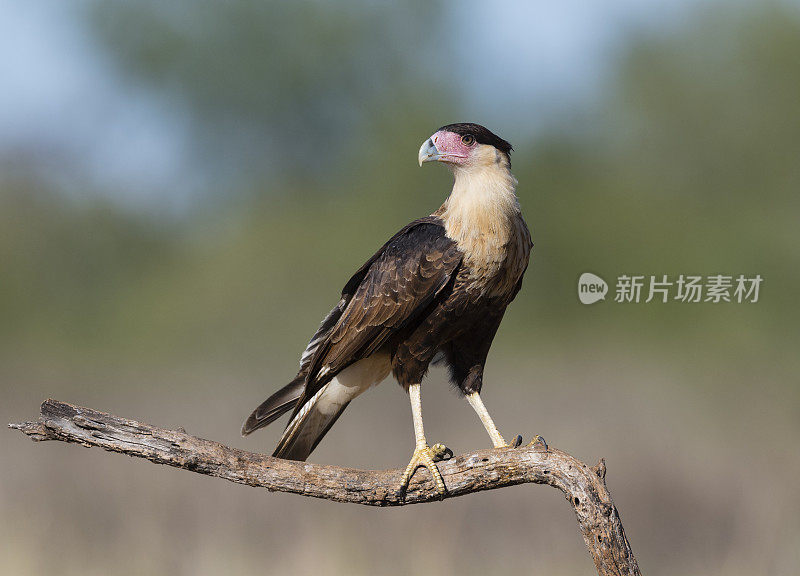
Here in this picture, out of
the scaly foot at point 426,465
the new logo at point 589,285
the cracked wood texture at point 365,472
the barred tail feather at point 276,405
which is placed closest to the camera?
the cracked wood texture at point 365,472

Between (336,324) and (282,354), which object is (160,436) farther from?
(282,354)

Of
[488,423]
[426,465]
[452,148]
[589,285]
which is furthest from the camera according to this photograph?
[589,285]

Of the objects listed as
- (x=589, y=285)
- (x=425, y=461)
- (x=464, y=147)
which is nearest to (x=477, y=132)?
(x=464, y=147)

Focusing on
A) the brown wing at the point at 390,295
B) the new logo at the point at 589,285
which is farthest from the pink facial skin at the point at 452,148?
the new logo at the point at 589,285

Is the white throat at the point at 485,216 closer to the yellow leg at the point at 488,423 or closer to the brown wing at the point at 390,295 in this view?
the brown wing at the point at 390,295

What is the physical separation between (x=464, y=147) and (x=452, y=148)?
0.06 m

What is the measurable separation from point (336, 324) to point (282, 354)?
11.3 metres

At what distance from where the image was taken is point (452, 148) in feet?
11.9

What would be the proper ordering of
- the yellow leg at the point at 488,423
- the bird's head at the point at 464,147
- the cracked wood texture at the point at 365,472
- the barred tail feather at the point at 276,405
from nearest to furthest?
the cracked wood texture at the point at 365,472 < the bird's head at the point at 464,147 < the yellow leg at the point at 488,423 < the barred tail feather at the point at 276,405

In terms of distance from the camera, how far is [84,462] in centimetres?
898

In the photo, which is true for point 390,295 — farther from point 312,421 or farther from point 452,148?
point 312,421

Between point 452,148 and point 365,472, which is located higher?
point 452,148

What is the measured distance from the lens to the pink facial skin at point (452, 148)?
3617mm

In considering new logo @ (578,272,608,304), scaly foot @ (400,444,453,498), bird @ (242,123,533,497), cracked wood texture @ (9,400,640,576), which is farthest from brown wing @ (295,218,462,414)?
new logo @ (578,272,608,304)
